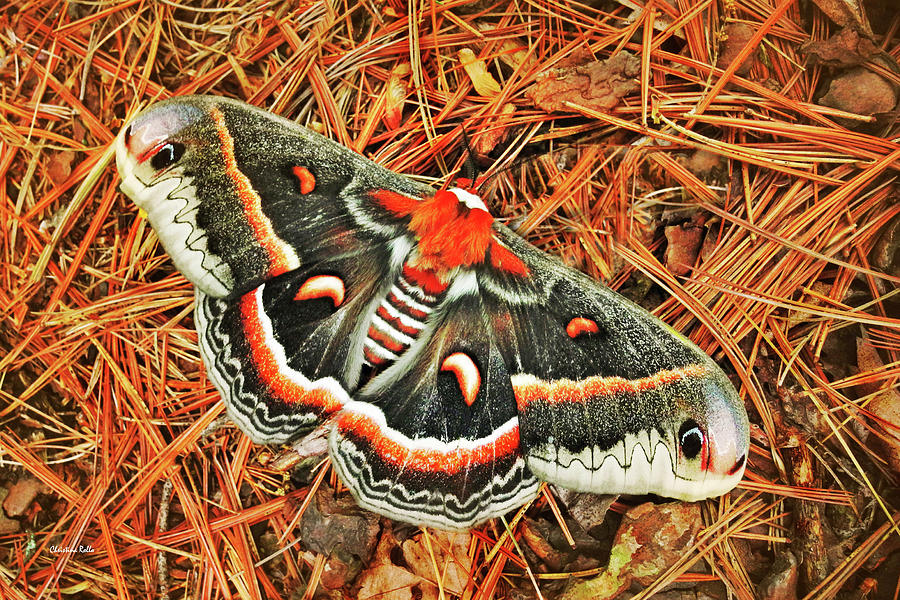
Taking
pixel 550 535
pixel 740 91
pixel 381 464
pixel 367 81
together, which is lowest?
pixel 550 535

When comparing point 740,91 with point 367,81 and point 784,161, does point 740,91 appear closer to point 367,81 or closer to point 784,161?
point 784,161

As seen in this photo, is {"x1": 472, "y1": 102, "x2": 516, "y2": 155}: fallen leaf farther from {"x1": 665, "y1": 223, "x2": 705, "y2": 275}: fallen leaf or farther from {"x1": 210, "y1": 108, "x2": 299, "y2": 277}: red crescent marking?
{"x1": 210, "y1": 108, "x2": 299, "y2": 277}: red crescent marking

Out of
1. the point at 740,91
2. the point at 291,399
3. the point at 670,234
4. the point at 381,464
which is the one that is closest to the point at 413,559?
the point at 381,464

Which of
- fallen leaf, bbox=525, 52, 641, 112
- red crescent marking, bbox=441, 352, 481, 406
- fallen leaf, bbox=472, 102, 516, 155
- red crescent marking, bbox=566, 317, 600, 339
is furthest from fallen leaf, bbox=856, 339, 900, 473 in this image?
fallen leaf, bbox=472, 102, 516, 155
